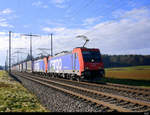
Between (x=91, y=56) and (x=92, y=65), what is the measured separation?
37.7 inches

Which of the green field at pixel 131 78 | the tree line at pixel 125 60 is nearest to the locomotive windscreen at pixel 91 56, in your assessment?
the green field at pixel 131 78

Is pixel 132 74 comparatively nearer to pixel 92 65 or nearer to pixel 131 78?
pixel 131 78

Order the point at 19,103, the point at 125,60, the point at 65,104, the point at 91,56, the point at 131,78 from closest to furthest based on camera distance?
the point at 19,103, the point at 65,104, the point at 91,56, the point at 131,78, the point at 125,60

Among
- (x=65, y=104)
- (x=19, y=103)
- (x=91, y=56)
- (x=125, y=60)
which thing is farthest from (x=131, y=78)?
(x=125, y=60)

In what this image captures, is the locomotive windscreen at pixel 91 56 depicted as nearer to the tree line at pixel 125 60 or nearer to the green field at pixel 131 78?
the green field at pixel 131 78

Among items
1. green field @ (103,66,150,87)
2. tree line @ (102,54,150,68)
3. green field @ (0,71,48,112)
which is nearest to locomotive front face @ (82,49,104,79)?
green field @ (103,66,150,87)

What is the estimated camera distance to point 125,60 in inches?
4301

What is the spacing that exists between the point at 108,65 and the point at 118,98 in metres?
95.8

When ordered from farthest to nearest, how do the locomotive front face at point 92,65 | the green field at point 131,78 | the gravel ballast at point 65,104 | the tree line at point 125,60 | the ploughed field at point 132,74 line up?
1. the tree line at point 125,60
2. the ploughed field at point 132,74
3. the green field at point 131,78
4. the locomotive front face at point 92,65
5. the gravel ballast at point 65,104

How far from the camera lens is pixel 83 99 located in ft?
33.8

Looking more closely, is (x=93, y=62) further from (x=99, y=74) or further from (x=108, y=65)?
(x=108, y=65)

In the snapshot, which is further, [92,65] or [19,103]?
[92,65]

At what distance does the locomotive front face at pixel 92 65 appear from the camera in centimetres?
1809

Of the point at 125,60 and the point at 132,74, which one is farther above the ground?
the point at 125,60
